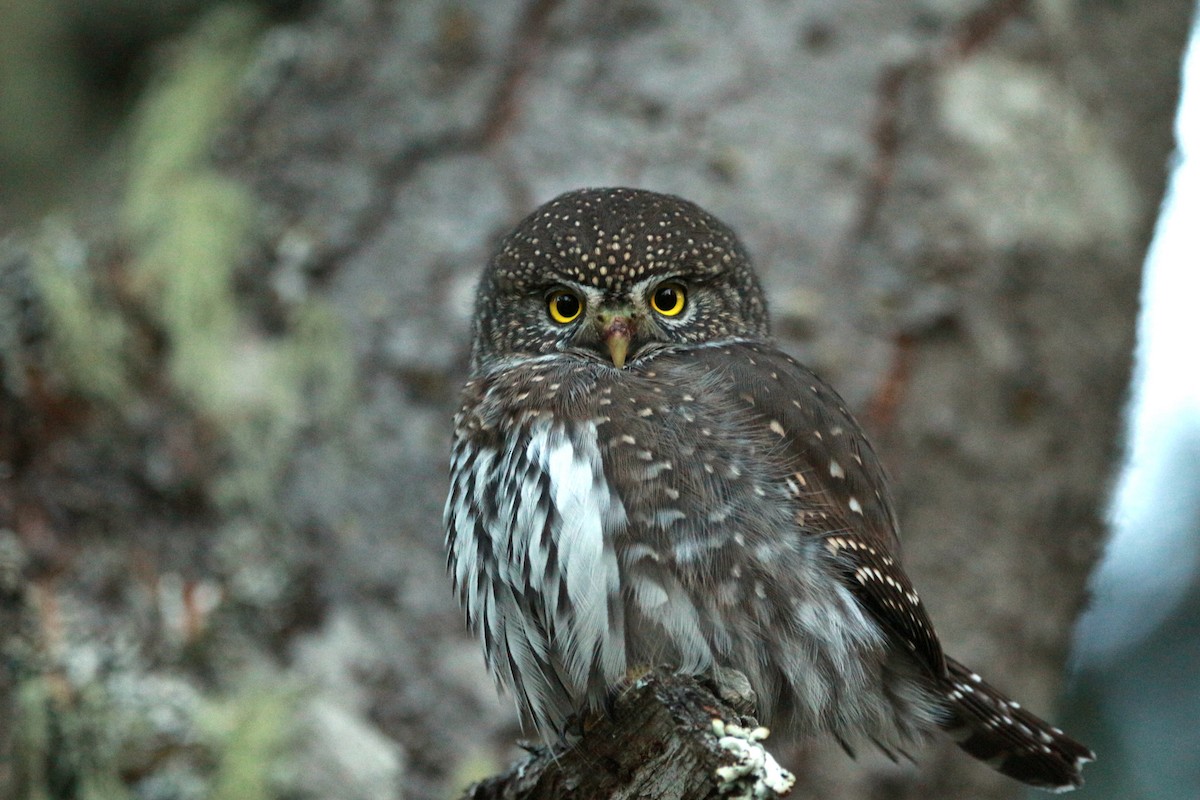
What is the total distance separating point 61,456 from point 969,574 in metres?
2.71

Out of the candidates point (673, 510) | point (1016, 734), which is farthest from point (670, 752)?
point (1016, 734)

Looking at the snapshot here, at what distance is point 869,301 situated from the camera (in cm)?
387

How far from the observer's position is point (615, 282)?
10.7 ft

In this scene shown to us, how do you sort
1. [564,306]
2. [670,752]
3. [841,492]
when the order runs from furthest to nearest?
[564,306] < [841,492] < [670,752]

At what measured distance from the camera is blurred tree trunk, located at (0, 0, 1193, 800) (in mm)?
3543

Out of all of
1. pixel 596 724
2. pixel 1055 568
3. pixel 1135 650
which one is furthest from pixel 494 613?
pixel 1135 650

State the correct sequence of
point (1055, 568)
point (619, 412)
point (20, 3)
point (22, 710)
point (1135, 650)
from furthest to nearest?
point (1135, 650), point (20, 3), point (1055, 568), point (22, 710), point (619, 412)

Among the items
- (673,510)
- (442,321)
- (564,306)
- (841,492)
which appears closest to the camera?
(673,510)

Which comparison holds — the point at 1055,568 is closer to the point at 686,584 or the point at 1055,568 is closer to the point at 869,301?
the point at 869,301

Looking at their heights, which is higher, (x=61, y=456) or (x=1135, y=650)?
(x=61, y=456)

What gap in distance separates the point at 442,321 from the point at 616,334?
90 centimetres

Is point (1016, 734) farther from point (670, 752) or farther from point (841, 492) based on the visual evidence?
point (670, 752)

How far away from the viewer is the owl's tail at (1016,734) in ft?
10.4

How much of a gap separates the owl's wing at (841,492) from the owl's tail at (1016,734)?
12cm
